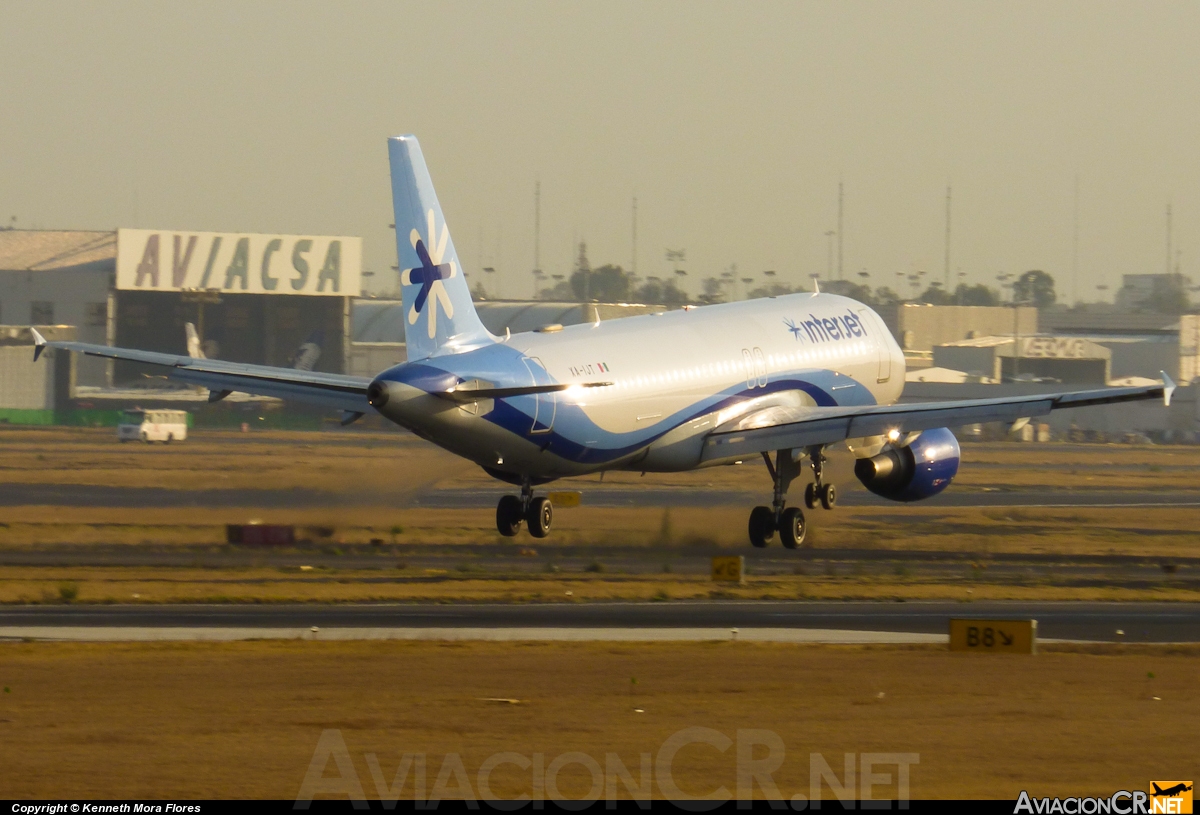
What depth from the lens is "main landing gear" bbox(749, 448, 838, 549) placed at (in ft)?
155

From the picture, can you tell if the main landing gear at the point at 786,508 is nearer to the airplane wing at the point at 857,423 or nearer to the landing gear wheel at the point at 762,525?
the landing gear wheel at the point at 762,525

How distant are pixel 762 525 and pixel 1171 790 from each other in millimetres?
30667

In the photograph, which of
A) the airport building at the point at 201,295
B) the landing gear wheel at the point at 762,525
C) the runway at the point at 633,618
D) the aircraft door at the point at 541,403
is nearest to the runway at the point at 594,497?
the landing gear wheel at the point at 762,525

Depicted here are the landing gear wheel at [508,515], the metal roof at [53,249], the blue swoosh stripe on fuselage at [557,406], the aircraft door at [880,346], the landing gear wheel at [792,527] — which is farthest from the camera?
the metal roof at [53,249]

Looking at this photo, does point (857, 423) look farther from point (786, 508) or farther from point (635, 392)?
point (635, 392)

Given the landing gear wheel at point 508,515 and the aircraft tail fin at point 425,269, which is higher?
the aircraft tail fin at point 425,269

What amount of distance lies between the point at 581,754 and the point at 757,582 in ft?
73.2

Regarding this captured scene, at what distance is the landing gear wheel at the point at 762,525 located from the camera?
47.5 m

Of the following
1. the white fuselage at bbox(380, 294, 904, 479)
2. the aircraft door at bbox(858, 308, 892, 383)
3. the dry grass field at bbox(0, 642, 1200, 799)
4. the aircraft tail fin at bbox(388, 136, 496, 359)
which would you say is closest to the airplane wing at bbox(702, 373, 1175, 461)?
the white fuselage at bbox(380, 294, 904, 479)

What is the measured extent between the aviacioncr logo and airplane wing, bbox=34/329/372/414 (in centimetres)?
294

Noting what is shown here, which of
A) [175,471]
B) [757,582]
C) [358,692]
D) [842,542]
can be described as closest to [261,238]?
[175,471]

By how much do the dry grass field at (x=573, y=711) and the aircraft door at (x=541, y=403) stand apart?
409 inches

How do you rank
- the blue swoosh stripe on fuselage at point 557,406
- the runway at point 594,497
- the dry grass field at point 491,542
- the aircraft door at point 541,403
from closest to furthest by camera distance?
the blue swoosh stripe on fuselage at point 557,406 < the aircraft door at point 541,403 < the dry grass field at point 491,542 < the runway at point 594,497

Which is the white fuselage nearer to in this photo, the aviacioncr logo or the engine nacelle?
the aviacioncr logo
